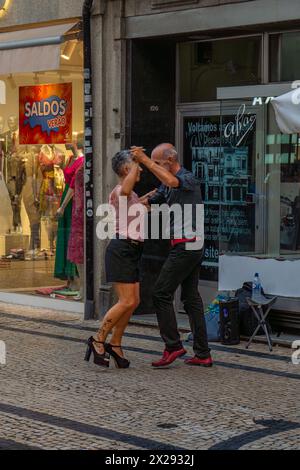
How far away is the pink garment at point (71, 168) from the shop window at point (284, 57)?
2793 millimetres

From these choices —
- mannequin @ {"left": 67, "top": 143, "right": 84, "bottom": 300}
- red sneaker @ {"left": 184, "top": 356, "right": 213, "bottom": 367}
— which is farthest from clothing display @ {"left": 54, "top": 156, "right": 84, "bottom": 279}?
red sneaker @ {"left": 184, "top": 356, "right": 213, "bottom": 367}

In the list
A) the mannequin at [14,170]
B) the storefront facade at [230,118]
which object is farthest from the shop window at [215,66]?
the mannequin at [14,170]

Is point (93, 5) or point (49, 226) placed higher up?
point (93, 5)

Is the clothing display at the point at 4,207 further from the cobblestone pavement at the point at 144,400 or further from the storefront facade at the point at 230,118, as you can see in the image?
the cobblestone pavement at the point at 144,400

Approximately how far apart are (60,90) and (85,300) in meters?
2.71

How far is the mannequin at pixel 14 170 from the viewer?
13.8 meters

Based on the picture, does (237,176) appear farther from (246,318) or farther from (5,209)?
(5,209)

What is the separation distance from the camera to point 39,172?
1349cm

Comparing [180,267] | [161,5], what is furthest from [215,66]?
[180,267]

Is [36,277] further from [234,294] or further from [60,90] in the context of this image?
[234,294]

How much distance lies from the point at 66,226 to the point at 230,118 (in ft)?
9.62

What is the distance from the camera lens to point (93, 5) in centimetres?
1198

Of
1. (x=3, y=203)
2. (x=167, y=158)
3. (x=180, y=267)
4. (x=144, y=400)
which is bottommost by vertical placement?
(x=144, y=400)

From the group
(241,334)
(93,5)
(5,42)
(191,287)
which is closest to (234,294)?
(241,334)
